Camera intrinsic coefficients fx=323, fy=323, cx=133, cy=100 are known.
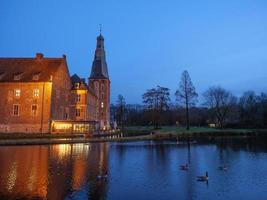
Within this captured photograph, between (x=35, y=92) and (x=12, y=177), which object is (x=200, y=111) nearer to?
(x=35, y=92)

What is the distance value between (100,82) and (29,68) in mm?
27953

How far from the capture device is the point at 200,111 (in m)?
114

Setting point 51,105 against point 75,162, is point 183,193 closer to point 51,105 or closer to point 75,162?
point 75,162

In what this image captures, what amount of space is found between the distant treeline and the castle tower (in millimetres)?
5666

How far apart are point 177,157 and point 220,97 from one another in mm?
61398

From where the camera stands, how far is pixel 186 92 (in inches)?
2881

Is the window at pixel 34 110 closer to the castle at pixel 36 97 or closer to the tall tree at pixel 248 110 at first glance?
the castle at pixel 36 97

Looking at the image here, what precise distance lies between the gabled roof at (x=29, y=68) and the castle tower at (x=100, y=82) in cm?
2341

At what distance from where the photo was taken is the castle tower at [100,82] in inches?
3413

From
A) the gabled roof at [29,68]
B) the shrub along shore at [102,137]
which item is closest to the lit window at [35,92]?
the gabled roof at [29,68]

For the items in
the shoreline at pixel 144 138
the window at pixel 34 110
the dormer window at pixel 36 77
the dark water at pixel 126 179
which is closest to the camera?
the dark water at pixel 126 179

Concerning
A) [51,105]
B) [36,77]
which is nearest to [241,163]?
[51,105]

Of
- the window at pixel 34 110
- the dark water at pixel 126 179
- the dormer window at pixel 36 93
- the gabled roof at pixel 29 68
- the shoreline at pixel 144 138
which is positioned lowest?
the dark water at pixel 126 179

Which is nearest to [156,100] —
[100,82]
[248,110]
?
[100,82]
